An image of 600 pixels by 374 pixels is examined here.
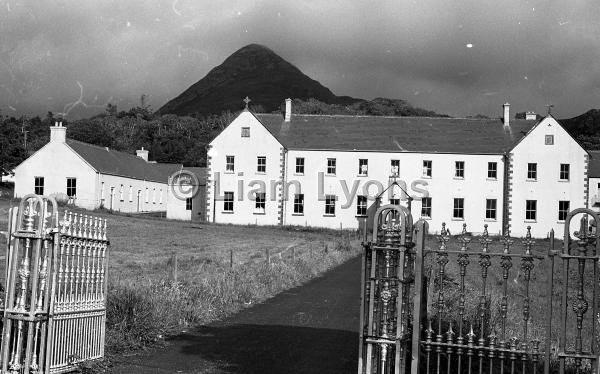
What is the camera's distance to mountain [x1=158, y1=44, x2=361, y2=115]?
13188 centimetres

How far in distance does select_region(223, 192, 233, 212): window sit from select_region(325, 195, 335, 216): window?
7832 millimetres

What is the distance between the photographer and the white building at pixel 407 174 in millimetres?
57219

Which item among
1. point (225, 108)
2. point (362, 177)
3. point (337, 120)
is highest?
point (225, 108)

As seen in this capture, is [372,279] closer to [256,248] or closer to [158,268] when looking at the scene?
Result: [158,268]

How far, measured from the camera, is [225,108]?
142125mm

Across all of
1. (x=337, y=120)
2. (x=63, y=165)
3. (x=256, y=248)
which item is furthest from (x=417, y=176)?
(x=63, y=165)

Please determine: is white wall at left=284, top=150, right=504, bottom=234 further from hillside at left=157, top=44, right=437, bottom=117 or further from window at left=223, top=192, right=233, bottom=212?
hillside at left=157, top=44, right=437, bottom=117

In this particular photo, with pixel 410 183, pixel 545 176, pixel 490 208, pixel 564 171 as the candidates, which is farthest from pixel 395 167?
pixel 564 171

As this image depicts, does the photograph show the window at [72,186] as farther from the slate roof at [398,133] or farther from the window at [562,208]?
the window at [562,208]

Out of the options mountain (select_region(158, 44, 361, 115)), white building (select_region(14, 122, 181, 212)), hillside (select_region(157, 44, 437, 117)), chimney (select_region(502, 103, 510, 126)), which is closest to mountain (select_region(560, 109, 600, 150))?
hillside (select_region(157, 44, 437, 117))

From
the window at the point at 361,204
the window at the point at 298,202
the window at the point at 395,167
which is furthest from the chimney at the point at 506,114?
the window at the point at 298,202

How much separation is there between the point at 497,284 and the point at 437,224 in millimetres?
33859

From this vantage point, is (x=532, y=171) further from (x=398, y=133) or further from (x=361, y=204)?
(x=361, y=204)

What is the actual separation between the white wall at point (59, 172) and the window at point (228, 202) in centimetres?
1137
